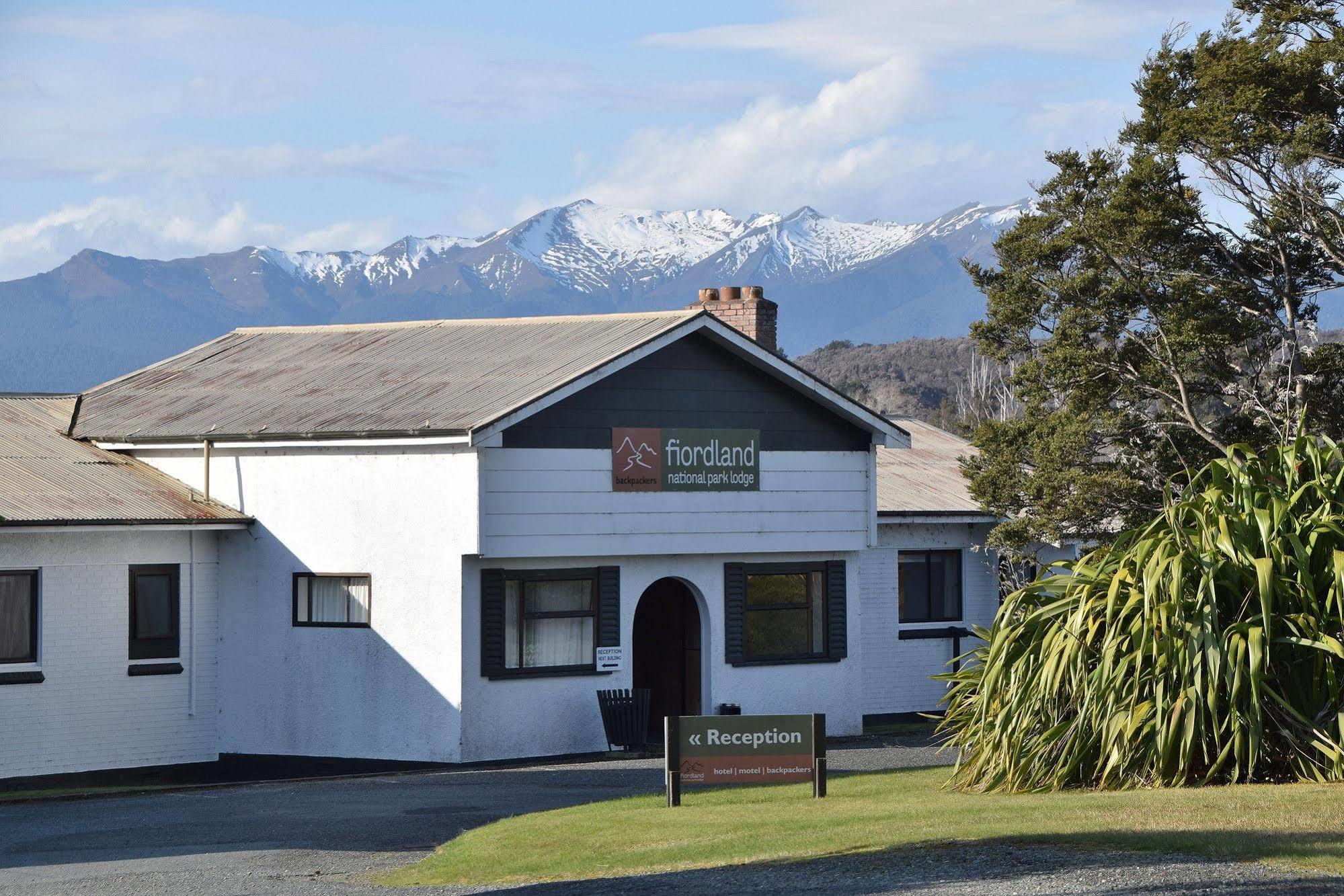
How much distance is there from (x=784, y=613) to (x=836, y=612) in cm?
77

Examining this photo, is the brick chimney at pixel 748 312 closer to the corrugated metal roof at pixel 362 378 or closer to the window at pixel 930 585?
the corrugated metal roof at pixel 362 378

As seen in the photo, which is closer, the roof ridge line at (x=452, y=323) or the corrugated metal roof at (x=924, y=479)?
the roof ridge line at (x=452, y=323)

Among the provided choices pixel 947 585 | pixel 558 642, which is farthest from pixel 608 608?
pixel 947 585

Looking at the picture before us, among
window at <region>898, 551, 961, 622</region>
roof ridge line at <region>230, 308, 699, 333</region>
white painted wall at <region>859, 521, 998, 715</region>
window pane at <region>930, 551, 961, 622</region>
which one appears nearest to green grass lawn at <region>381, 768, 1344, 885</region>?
roof ridge line at <region>230, 308, 699, 333</region>

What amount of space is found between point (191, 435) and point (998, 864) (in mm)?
15208

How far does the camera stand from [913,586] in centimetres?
2889

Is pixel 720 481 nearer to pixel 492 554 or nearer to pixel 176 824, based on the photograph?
pixel 492 554

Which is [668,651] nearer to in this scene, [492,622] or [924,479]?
[492,622]

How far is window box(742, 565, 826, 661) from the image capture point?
81.8 feet

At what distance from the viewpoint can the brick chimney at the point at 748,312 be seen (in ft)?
90.3

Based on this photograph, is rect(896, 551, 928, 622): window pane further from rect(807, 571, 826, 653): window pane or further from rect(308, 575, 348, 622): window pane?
rect(308, 575, 348, 622): window pane

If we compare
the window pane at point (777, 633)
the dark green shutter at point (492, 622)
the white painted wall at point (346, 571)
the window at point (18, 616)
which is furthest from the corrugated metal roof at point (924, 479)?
the window at point (18, 616)

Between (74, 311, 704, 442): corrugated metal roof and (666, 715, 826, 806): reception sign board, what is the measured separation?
6.59 meters

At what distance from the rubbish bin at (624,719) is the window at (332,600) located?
309 cm
